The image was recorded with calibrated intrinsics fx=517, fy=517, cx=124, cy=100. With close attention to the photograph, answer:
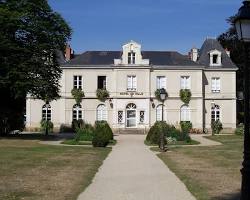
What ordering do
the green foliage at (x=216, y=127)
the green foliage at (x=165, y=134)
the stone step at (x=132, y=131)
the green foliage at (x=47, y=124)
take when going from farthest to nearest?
the green foliage at (x=47, y=124) → the stone step at (x=132, y=131) → the green foliage at (x=216, y=127) → the green foliage at (x=165, y=134)

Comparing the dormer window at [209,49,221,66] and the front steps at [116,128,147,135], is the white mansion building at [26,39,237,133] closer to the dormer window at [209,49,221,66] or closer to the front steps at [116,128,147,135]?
the front steps at [116,128,147,135]

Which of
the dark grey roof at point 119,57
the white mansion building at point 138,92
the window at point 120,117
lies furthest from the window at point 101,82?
Result: the window at point 120,117

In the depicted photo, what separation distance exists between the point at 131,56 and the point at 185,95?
259 inches

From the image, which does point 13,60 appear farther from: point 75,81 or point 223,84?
point 223,84

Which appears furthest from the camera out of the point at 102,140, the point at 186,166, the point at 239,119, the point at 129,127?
the point at 239,119

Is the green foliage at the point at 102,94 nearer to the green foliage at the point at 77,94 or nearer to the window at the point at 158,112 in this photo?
the green foliage at the point at 77,94

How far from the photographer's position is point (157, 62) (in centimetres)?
5234

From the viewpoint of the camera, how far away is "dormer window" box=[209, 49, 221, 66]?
175 ft

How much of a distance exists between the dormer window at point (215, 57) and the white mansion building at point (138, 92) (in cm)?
77

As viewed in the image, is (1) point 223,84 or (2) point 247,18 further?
(1) point 223,84

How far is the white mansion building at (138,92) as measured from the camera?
50.9m

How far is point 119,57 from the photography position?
5366 cm

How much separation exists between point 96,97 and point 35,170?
3571 centimetres

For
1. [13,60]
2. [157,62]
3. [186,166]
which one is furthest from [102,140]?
[157,62]
